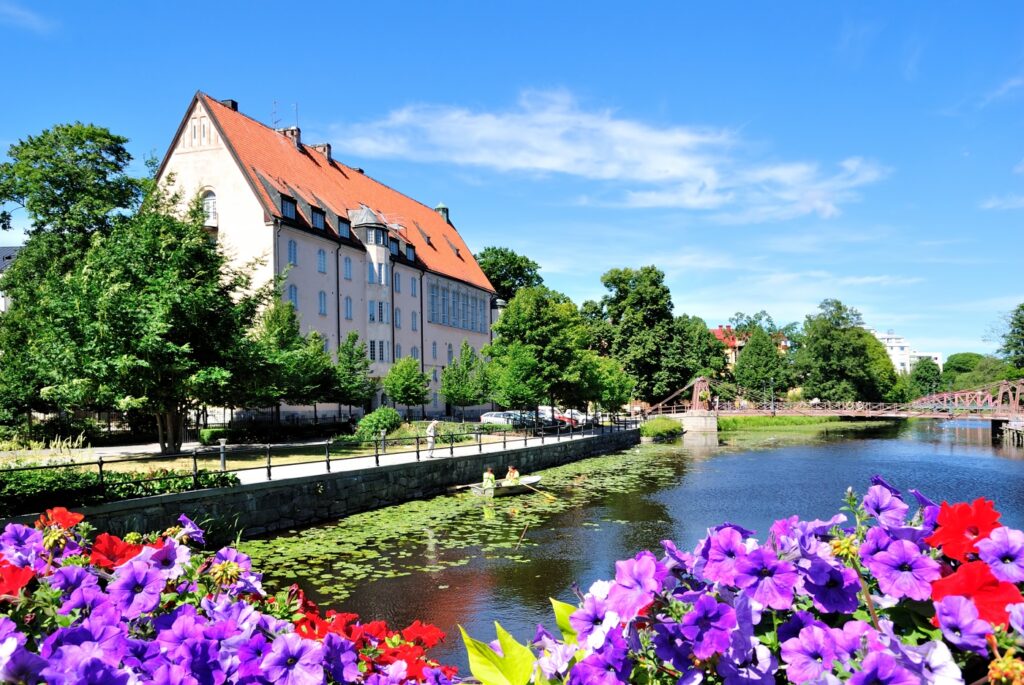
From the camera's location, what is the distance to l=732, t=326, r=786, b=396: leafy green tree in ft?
318

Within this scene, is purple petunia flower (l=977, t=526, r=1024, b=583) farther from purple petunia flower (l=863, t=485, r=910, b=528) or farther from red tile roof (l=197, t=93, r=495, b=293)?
red tile roof (l=197, t=93, r=495, b=293)

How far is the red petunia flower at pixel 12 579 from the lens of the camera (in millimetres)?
2410

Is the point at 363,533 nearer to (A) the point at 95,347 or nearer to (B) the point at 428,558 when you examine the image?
(B) the point at 428,558

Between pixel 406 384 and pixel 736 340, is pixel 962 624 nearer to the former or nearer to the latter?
pixel 406 384

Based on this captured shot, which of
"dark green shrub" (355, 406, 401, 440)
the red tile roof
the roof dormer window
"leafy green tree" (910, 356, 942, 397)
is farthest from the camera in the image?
"leafy green tree" (910, 356, 942, 397)

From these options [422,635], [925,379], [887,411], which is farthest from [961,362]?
[422,635]

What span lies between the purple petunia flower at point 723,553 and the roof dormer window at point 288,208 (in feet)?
137

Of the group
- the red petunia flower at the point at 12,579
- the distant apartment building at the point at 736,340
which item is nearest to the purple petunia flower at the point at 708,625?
the red petunia flower at the point at 12,579

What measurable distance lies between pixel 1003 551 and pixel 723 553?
0.70 metres

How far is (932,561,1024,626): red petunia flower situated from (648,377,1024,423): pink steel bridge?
6964 cm

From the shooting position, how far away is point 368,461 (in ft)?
81.0

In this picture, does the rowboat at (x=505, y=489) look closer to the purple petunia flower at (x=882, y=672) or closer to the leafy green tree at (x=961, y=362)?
the purple petunia flower at (x=882, y=672)

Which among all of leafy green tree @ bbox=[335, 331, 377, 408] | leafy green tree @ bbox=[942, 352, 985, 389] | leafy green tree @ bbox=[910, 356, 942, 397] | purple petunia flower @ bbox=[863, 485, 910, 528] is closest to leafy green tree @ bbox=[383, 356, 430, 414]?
leafy green tree @ bbox=[335, 331, 377, 408]

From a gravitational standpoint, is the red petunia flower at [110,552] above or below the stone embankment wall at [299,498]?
above
